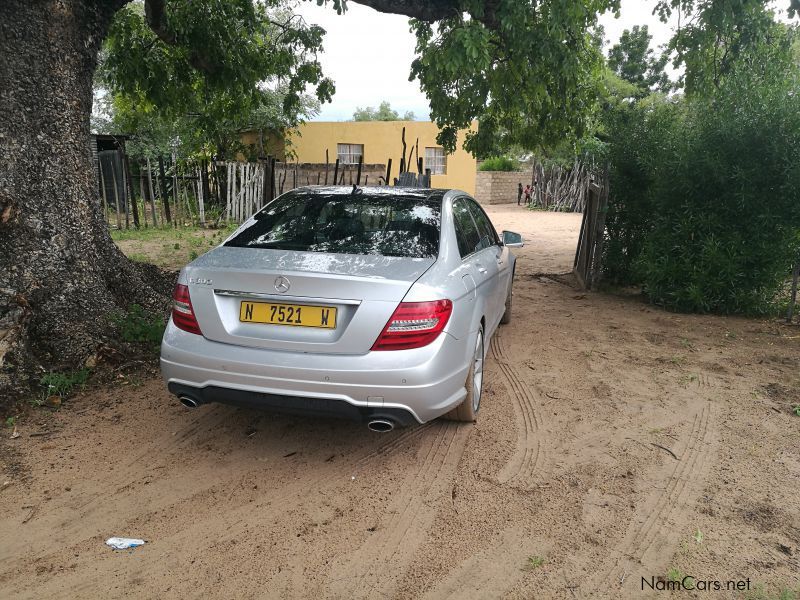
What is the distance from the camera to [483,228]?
5.07 meters

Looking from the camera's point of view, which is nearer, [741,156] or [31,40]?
[31,40]

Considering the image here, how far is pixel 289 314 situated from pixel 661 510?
216 centimetres

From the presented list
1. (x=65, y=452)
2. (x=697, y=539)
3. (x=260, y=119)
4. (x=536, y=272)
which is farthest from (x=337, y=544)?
(x=260, y=119)

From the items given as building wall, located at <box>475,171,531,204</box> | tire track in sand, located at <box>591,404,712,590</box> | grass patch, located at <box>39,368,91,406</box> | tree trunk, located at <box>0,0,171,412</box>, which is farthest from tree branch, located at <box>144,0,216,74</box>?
building wall, located at <box>475,171,531,204</box>

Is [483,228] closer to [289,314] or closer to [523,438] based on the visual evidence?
[523,438]

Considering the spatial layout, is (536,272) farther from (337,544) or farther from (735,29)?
(337,544)

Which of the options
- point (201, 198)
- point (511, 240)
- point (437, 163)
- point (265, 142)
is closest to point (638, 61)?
point (437, 163)

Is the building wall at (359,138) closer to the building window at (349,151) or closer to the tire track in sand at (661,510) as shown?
the building window at (349,151)

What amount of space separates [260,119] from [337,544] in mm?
17999

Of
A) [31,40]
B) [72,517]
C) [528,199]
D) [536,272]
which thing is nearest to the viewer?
[72,517]

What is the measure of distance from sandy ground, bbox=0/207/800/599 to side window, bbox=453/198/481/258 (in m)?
1.17

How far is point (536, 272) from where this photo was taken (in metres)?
10.1

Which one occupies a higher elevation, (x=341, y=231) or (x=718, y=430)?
(x=341, y=231)

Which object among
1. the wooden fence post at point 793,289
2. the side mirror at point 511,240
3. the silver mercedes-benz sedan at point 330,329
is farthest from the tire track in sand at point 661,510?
the wooden fence post at point 793,289
